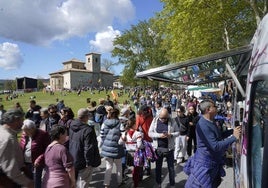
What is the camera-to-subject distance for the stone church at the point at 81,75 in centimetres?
13960

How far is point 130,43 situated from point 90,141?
6148 centimetres

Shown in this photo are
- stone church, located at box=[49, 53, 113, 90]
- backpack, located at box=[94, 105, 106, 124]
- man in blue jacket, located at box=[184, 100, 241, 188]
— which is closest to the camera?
man in blue jacket, located at box=[184, 100, 241, 188]

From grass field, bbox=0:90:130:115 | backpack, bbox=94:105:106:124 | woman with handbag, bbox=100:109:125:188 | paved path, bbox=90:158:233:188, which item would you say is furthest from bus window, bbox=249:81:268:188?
grass field, bbox=0:90:130:115

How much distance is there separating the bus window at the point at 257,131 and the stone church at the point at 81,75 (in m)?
131

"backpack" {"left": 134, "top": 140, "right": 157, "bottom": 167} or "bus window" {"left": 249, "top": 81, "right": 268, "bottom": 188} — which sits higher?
"bus window" {"left": 249, "top": 81, "right": 268, "bottom": 188}

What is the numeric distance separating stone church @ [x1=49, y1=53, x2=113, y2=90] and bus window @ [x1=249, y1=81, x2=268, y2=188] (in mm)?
130728

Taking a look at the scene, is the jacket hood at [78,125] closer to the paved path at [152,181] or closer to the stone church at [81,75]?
the paved path at [152,181]

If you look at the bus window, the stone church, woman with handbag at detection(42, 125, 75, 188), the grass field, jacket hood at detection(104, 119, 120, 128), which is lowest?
the grass field

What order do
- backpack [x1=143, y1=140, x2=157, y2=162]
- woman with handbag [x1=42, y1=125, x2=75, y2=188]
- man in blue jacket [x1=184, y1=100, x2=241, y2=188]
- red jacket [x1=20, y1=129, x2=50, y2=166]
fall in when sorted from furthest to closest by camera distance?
backpack [x1=143, y1=140, x2=157, y2=162]
red jacket [x1=20, y1=129, x2=50, y2=166]
woman with handbag [x1=42, y1=125, x2=75, y2=188]
man in blue jacket [x1=184, y1=100, x2=241, y2=188]

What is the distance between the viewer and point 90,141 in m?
5.79

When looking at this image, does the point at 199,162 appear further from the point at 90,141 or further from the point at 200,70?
the point at 90,141

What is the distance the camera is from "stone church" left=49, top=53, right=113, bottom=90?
13960cm

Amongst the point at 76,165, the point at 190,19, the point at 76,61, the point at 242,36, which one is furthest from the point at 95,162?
the point at 76,61

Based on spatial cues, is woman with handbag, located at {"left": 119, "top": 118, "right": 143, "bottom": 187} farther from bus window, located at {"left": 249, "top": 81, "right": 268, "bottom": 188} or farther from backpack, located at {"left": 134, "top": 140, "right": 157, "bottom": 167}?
bus window, located at {"left": 249, "top": 81, "right": 268, "bottom": 188}
